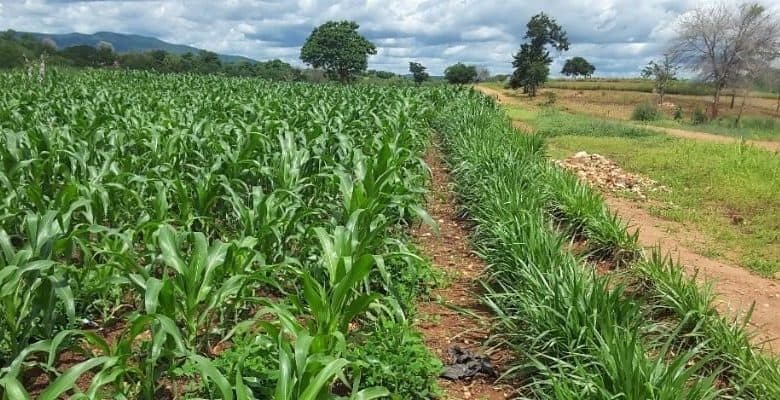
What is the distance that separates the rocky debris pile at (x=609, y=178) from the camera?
9398 millimetres

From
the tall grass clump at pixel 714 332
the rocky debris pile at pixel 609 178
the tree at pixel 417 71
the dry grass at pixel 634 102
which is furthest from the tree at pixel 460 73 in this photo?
the tall grass clump at pixel 714 332

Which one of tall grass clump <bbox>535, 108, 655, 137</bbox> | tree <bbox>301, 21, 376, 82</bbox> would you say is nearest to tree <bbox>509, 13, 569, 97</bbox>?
tree <bbox>301, 21, 376, 82</bbox>

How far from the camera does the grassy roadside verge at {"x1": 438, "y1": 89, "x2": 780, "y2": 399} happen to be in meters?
2.56

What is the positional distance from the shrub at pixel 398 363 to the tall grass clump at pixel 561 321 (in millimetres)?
441

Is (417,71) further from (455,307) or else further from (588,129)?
(455,307)

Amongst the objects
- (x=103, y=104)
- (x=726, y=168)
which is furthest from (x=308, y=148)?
(x=726, y=168)

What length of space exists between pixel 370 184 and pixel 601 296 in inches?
70.8

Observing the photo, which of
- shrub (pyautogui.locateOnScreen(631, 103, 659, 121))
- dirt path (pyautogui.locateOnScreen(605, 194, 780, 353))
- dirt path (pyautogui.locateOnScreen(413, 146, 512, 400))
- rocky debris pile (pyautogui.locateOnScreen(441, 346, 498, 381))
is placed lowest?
dirt path (pyautogui.locateOnScreen(605, 194, 780, 353))

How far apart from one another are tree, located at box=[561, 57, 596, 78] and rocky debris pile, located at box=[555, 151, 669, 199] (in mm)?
72505

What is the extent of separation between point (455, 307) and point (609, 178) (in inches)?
281

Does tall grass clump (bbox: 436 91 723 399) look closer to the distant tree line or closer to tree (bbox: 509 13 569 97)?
the distant tree line

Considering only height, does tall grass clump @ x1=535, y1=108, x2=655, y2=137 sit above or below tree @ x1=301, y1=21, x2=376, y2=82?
below

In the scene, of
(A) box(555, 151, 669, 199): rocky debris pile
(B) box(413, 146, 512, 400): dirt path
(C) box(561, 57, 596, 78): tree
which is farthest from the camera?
(C) box(561, 57, 596, 78): tree

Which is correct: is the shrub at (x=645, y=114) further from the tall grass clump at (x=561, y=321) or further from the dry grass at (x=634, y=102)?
the tall grass clump at (x=561, y=321)
